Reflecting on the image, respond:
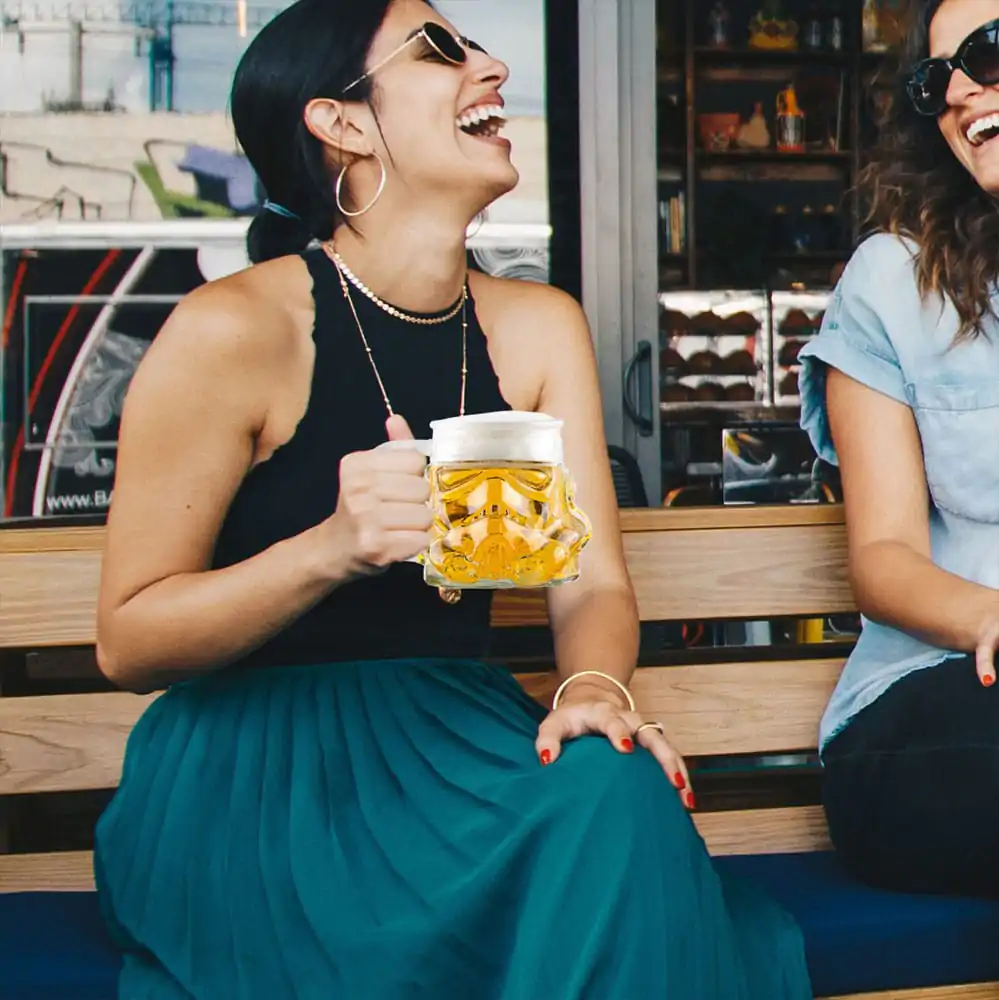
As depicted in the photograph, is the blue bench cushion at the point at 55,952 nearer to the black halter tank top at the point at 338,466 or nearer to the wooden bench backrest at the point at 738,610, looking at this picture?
the black halter tank top at the point at 338,466

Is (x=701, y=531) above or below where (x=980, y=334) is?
below

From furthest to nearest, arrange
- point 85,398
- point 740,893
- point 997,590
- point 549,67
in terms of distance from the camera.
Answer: point 85,398 → point 549,67 → point 997,590 → point 740,893

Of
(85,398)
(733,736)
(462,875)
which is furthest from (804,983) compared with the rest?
(85,398)

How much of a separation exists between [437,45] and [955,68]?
27.3 inches

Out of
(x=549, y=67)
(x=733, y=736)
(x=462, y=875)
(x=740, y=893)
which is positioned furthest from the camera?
(x=549, y=67)

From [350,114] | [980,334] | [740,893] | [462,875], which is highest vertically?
[350,114]

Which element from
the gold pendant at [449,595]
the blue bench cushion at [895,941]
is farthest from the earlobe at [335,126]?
the blue bench cushion at [895,941]

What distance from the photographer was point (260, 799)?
153 cm

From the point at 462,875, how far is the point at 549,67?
3.52m

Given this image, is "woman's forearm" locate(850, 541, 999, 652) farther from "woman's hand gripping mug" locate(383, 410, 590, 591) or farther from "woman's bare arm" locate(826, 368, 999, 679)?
"woman's hand gripping mug" locate(383, 410, 590, 591)

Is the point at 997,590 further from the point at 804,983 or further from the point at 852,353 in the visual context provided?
the point at 804,983

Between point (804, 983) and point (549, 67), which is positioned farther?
point (549, 67)

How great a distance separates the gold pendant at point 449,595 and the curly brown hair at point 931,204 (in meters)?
0.74

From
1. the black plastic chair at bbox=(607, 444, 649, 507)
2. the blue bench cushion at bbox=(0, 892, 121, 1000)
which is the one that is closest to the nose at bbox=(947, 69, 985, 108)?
the blue bench cushion at bbox=(0, 892, 121, 1000)
